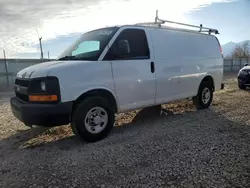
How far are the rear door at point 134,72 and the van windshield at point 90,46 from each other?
0.18 meters

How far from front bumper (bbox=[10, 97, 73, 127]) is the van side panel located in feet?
7.62

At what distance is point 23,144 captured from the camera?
4965 mm

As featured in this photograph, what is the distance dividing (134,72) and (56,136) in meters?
2.06

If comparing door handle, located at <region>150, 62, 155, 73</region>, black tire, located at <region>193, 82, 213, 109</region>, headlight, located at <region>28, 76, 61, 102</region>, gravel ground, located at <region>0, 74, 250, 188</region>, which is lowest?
gravel ground, located at <region>0, 74, 250, 188</region>

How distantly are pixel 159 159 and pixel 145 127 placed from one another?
188 centimetres

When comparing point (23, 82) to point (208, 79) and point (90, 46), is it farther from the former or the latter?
point (208, 79)

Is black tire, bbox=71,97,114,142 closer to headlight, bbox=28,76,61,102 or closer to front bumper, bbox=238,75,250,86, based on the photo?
headlight, bbox=28,76,61,102

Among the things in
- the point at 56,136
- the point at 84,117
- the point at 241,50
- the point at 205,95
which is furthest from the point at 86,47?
the point at 241,50

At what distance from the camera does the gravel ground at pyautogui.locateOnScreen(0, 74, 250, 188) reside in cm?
340

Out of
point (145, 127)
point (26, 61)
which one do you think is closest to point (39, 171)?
point (145, 127)

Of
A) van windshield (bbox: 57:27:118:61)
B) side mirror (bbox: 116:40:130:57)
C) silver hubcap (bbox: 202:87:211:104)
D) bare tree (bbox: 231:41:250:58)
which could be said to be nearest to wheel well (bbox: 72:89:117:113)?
van windshield (bbox: 57:27:118:61)

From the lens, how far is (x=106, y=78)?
496 centimetres

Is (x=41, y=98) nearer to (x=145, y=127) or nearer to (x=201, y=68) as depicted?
(x=145, y=127)

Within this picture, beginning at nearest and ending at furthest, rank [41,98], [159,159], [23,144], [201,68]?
[159,159] < [41,98] < [23,144] < [201,68]
